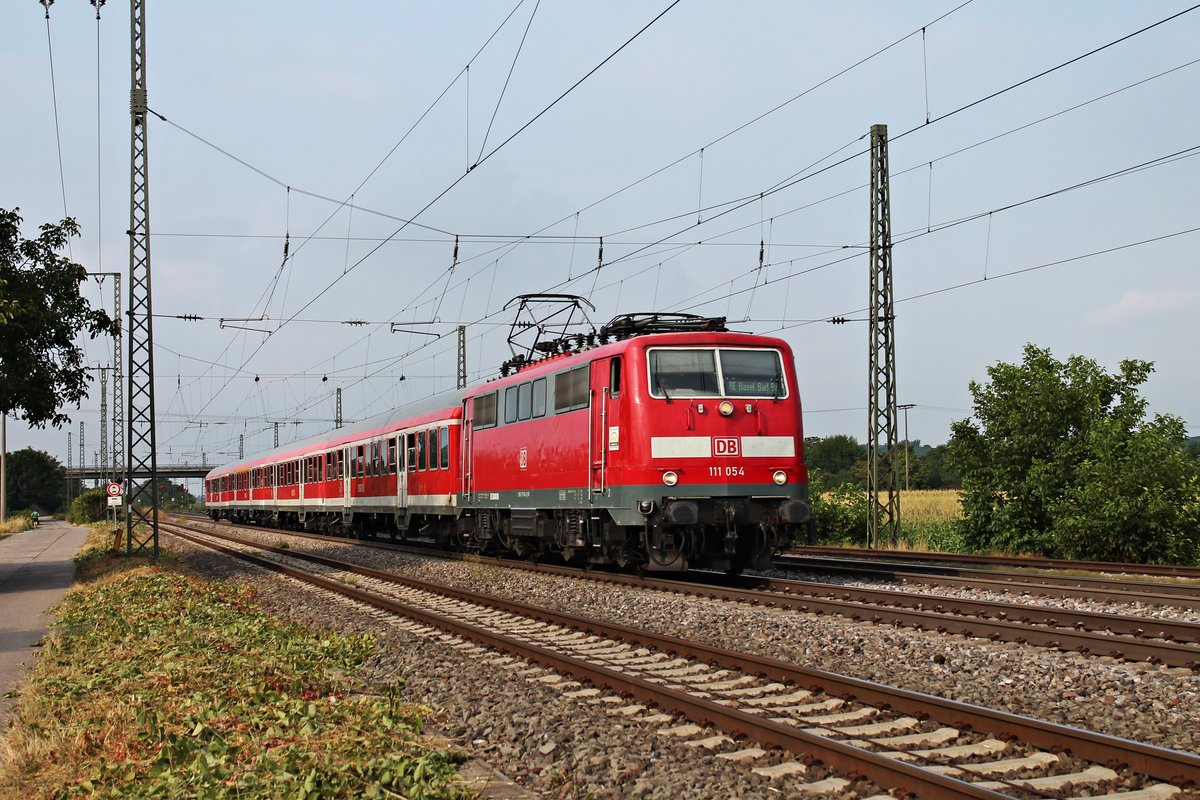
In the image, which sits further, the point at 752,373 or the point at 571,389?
the point at 571,389

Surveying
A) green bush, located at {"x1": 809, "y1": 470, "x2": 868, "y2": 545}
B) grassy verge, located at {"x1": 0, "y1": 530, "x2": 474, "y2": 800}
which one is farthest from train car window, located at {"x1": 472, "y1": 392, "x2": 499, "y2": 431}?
grassy verge, located at {"x1": 0, "y1": 530, "x2": 474, "y2": 800}

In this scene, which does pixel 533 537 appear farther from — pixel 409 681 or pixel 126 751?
pixel 126 751

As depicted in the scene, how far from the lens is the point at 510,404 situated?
806 inches

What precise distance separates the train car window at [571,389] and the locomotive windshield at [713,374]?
68.4 inches

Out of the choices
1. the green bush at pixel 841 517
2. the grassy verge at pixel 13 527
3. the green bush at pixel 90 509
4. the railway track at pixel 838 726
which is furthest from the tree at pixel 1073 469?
the green bush at pixel 90 509

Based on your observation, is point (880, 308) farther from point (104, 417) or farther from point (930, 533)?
point (104, 417)

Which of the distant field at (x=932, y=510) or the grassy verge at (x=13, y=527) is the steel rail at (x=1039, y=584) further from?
the grassy verge at (x=13, y=527)

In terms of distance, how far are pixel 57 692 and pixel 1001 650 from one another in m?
7.83

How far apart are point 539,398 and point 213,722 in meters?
12.1

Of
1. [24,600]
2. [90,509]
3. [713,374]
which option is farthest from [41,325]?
[90,509]

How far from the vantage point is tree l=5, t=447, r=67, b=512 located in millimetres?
113125

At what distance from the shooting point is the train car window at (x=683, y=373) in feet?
51.0

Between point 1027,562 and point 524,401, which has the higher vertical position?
point 524,401

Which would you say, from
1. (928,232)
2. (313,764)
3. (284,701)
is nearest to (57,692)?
(284,701)
